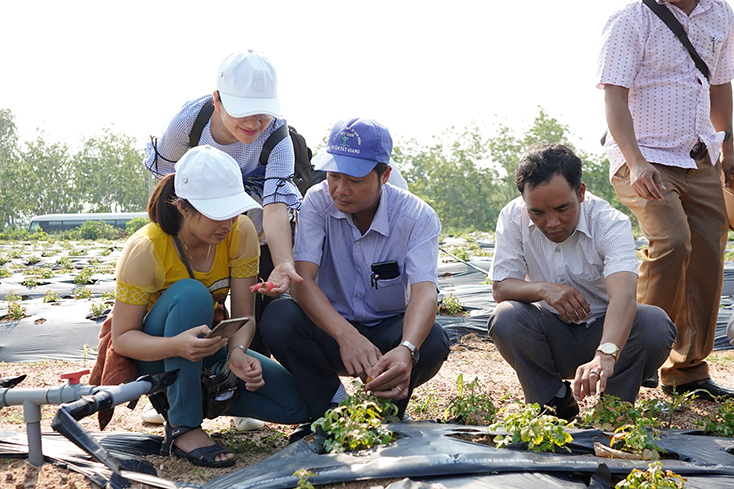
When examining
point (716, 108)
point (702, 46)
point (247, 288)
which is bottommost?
point (247, 288)

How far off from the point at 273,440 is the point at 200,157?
3.74 feet

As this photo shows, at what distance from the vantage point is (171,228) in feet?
7.20

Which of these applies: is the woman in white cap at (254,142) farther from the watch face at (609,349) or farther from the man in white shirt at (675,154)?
the man in white shirt at (675,154)

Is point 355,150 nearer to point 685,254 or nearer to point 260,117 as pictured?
point 260,117

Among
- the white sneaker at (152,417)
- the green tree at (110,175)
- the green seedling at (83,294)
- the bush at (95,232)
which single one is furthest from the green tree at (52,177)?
the white sneaker at (152,417)

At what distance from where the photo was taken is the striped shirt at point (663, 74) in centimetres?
284

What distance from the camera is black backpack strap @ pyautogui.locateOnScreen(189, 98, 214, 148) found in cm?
258

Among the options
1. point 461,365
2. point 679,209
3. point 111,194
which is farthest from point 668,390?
point 111,194

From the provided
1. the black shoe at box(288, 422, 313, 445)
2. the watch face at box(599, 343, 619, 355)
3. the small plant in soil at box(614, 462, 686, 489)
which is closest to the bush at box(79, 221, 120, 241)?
the black shoe at box(288, 422, 313, 445)

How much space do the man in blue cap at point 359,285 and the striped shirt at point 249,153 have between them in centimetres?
12

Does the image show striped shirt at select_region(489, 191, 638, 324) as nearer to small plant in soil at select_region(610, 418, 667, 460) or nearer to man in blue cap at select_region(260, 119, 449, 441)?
man in blue cap at select_region(260, 119, 449, 441)

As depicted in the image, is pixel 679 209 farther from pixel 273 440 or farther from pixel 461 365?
pixel 273 440

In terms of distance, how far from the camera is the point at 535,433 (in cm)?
181

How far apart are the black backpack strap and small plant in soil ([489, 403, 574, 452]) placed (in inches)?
64.6
